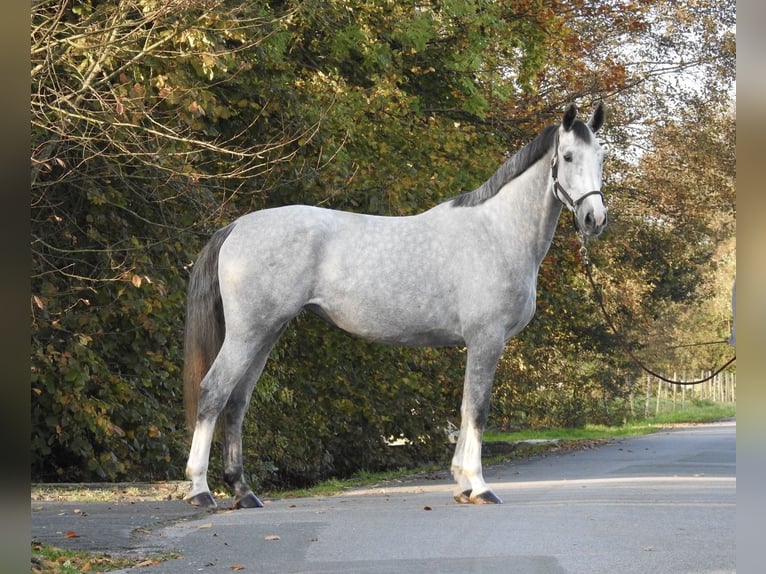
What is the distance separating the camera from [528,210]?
8.49 meters

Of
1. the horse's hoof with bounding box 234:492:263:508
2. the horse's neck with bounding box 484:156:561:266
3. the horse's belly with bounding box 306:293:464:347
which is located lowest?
the horse's hoof with bounding box 234:492:263:508

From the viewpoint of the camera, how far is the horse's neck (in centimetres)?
844

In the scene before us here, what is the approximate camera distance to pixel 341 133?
14.2 metres

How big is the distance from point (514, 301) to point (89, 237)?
15.8ft

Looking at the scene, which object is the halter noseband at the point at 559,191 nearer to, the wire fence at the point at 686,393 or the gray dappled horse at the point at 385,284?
the gray dappled horse at the point at 385,284

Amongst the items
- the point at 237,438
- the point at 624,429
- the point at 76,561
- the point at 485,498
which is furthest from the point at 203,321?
the point at 624,429

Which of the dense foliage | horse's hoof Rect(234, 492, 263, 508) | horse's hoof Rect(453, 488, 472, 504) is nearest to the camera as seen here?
horse's hoof Rect(453, 488, 472, 504)

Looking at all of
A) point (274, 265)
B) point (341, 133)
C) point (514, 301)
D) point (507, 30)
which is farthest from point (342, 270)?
point (507, 30)

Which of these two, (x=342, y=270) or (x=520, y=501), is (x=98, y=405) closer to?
(x=342, y=270)

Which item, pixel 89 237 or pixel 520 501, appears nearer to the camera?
pixel 520 501

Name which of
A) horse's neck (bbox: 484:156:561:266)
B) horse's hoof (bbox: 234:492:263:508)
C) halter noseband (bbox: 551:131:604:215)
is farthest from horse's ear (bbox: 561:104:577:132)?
horse's hoof (bbox: 234:492:263:508)

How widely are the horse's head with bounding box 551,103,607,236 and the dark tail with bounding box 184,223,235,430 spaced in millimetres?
2500

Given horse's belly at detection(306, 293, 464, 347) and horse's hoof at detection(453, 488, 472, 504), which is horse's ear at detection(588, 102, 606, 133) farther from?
horse's hoof at detection(453, 488, 472, 504)

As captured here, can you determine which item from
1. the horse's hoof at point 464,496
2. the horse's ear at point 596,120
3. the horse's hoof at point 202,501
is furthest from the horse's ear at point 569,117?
the horse's hoof at point 202,501
